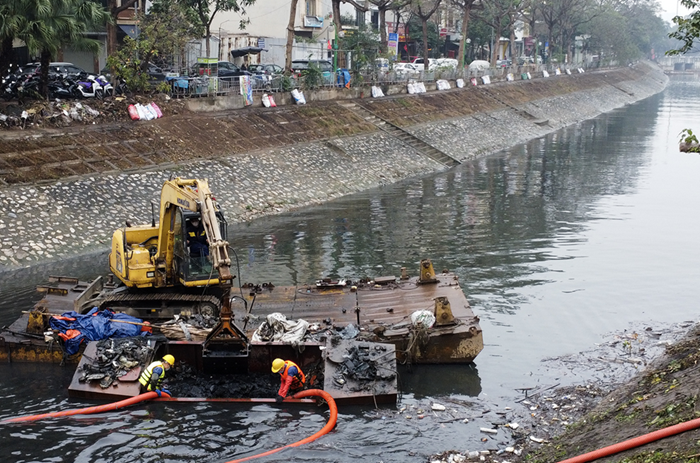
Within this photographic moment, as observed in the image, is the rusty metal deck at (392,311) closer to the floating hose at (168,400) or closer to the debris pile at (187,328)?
the debris pile at (187,328)

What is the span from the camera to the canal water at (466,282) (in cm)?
1403

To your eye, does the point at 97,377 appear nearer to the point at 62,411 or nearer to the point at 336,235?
the point at 62,411

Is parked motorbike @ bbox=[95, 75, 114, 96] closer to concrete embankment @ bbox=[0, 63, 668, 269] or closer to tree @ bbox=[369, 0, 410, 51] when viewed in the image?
concrete embankment @ bbox=[0, 63, 668, 269]

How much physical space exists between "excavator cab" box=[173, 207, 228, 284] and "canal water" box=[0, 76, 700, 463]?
11.3 feet

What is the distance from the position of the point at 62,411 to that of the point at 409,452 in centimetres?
671

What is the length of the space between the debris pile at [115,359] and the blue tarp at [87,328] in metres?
0.68

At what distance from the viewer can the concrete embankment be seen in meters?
27.6

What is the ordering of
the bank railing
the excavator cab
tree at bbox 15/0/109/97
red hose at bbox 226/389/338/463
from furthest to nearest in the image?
the bank railing
tree at bbox 15/0/109/97
the excavator cab
red hose at bbox 226/389/338/463

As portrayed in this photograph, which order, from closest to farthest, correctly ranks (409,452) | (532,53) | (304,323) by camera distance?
(409,452)
(304,323)
(532,53)

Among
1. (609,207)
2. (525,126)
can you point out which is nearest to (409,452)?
(609,207)

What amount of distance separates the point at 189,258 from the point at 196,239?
1.53 feet

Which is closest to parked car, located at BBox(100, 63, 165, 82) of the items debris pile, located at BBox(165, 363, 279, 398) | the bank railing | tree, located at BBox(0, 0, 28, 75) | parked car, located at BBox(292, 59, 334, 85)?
the bank railing

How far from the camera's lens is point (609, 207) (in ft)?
120

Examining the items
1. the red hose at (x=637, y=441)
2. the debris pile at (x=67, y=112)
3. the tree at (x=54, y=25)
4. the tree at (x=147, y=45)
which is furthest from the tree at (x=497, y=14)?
the red hose at (x=637, y=441)
